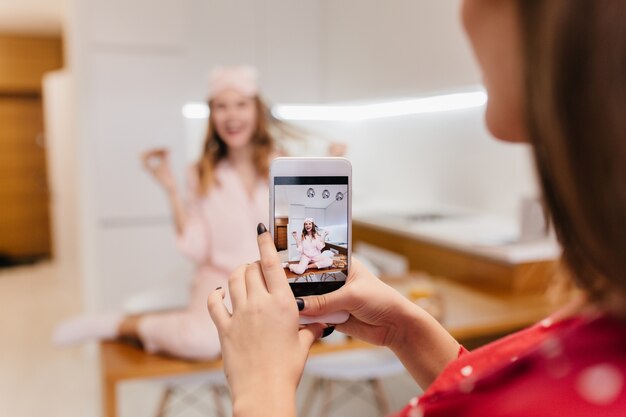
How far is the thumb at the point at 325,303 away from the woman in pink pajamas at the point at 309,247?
0.08ft

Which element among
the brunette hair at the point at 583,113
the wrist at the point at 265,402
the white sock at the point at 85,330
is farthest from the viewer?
the white sock at the point at 85,330

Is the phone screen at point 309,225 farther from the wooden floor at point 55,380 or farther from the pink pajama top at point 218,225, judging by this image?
the wooden floor at point 55,380

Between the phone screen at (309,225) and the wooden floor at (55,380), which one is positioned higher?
the phone screen at (309,225)

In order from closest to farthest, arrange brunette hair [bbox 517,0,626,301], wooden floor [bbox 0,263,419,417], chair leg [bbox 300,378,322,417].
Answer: brunette hair [bbox 517,0,626,301] → chair leg [bbox 300,378,322,417] → wooden floor [bbox 0,263,419,417]

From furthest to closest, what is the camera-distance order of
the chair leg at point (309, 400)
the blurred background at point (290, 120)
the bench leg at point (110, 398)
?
the blurred background at point (290, 120) < the chair leg at point (309, 400) < the bench leg at point (110, 398)

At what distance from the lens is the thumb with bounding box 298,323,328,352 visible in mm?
506

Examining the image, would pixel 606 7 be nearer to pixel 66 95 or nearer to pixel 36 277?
pixel 66 95

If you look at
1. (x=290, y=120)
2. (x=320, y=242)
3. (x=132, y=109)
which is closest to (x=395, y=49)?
(x=290, y=120)

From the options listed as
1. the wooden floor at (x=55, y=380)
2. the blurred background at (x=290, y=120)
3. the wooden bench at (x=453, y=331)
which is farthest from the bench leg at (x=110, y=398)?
the blurred background at (x=290, y=120)

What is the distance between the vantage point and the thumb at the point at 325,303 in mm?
521

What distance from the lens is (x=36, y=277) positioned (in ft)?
15.2

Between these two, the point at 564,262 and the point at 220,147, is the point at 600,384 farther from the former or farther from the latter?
the point at 220,147

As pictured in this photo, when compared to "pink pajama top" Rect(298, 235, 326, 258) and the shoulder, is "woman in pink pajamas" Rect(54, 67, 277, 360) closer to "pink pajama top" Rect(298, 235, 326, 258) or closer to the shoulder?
"pink pajama top" Rect(298, 235, 326, 258)

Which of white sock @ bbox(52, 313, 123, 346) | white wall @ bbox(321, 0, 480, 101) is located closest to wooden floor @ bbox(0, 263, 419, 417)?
white sock @ bbox(52, 313, 123, 346)
